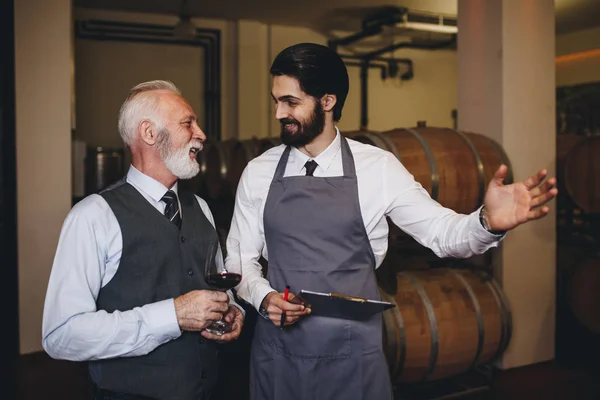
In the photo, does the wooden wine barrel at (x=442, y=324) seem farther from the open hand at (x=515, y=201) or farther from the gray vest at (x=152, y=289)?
the open hand at (x=515, y=201)

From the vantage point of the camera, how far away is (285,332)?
74.2 inches

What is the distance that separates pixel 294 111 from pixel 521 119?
2.61 meters

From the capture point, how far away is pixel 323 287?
1845 millimetres

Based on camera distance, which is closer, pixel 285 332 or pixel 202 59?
pixel 285 332

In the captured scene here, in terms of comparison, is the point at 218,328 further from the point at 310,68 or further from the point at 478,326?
the point at 478,326

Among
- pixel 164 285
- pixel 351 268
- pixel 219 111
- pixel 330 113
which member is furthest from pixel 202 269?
pixel 219 111

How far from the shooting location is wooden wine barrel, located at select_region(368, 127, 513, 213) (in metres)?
3.29

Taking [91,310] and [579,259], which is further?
[579,259]

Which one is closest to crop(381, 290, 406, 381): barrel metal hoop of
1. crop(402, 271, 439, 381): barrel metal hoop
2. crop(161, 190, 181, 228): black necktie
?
crop(402, 271, 439, 381): barrel metal hoop

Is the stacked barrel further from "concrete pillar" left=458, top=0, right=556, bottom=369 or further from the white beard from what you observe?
the white beard

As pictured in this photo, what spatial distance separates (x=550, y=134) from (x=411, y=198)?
2723 millimetres

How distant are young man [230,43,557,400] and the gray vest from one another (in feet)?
0.75

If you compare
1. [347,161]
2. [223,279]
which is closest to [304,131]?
[347,161]

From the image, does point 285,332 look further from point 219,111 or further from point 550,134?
point 219,111
